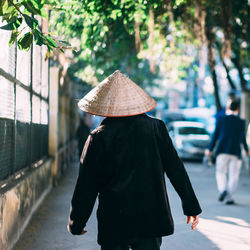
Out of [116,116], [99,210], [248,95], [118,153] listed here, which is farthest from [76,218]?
[248,95]

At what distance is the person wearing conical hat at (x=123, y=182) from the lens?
329cm

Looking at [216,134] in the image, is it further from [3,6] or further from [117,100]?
[117,100]

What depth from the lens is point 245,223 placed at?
24.7 feet

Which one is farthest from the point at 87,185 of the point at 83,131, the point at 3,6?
the point at 83,131

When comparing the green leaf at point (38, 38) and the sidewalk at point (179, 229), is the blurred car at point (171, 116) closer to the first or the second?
the sidewalk at point (179, 229)

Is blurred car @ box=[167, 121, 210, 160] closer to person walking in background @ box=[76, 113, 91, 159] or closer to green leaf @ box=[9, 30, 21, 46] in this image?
person walking in background @ box=[76, 113, 91, 159]

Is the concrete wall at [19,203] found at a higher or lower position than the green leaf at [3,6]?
lower

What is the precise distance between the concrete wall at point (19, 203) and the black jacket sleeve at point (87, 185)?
211cm

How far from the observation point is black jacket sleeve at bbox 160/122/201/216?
3518 mm

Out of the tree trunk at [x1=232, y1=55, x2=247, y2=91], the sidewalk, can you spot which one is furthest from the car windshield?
the sidewalk

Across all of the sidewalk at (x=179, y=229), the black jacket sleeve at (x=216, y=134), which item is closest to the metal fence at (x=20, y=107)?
the sidewalk at (x=179, y=229)

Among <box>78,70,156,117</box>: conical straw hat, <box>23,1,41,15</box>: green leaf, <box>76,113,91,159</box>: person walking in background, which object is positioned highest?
<box>23,1,41,15</box>: green leaf

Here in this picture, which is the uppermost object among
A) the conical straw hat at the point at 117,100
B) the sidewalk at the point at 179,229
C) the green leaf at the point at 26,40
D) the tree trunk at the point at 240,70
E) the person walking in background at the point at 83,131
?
the tree trunk at the point at 240,70

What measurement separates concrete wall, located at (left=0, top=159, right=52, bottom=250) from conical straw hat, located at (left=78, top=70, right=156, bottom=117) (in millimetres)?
2186
